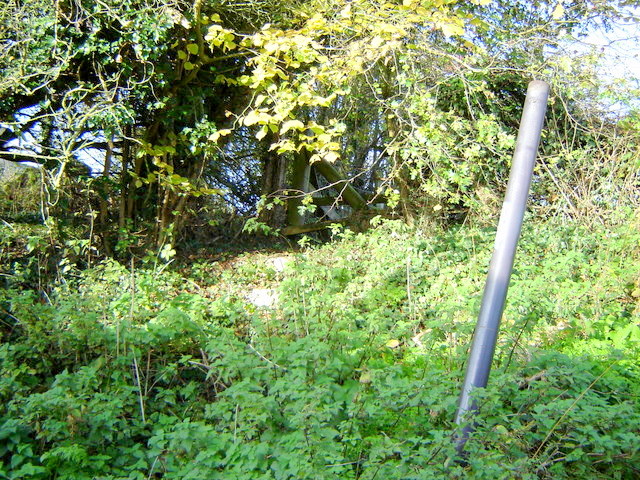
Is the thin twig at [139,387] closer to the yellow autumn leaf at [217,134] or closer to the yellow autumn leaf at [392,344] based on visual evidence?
the yellow autumn leaf at [392,344]

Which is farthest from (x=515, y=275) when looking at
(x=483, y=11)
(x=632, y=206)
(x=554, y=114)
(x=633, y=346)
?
(x=483, y=11)

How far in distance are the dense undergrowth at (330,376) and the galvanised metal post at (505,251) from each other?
0.12m

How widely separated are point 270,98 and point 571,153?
3992 millimetres

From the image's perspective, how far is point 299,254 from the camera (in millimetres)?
7047

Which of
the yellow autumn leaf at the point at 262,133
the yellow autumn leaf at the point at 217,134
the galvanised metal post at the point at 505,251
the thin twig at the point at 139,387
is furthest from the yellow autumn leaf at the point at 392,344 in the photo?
the yellow autumn leaf at the point at 217,134

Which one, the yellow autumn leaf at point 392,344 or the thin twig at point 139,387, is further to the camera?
the yellow autumn leaf at point 392,344

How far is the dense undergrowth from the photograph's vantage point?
294 centimetres

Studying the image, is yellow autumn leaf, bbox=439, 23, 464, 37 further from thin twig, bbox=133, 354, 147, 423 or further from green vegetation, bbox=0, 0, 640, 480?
thin twig, bbox=133, 354, 147, 423

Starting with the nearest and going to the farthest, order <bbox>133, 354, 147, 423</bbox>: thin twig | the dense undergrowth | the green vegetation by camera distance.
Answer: the dense undergrowth < the green vegetation < <bbox>133, 354, 147, 423</bbox>: thin twig

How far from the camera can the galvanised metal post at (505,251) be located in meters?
2.99

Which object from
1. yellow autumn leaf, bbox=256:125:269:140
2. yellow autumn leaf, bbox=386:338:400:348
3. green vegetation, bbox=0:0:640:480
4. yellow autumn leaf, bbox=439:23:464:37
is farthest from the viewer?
yellow autumn leaf, bbox=256:125:269:140

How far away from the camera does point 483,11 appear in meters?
7.94

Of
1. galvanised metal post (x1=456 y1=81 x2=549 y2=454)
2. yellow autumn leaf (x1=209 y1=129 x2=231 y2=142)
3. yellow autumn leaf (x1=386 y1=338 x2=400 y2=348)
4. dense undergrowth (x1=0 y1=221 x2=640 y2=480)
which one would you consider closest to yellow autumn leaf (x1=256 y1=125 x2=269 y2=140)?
yellow autumn leaf (x1=209 y1=129 x2=231 y2=142)

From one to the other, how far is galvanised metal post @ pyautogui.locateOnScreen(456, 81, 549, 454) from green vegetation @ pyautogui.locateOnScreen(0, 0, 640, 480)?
0.48ft
